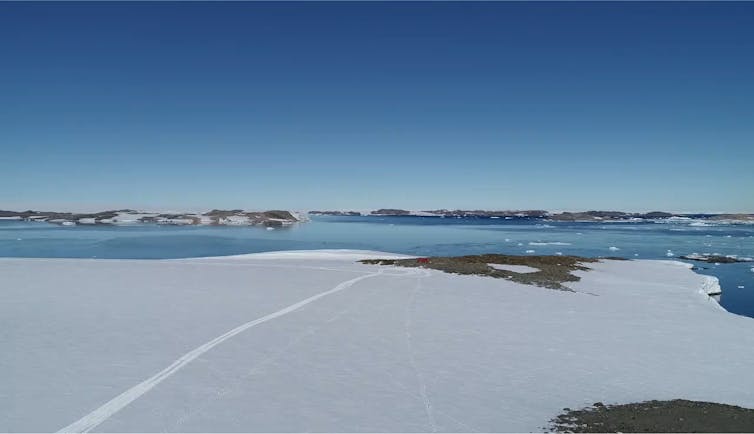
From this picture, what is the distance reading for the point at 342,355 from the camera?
9531 millimetres

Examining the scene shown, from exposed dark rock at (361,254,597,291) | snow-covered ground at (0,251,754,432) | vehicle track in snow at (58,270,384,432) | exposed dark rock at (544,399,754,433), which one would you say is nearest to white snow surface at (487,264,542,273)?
exposed dark rock at (361,254,597,291)

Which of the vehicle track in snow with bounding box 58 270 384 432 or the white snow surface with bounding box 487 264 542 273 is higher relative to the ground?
the white snow surface with bounding box 487 264 542 273

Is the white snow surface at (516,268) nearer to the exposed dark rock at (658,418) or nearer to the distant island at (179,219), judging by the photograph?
the exposed dark rock at (658,418)

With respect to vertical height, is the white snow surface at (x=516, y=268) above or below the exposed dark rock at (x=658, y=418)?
above

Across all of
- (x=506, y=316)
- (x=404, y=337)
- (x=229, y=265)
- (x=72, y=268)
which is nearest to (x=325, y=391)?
(x=404, y=337)

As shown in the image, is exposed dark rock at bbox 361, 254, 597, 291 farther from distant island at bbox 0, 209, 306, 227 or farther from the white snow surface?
distant island at bbox 0, 209, 306, 227

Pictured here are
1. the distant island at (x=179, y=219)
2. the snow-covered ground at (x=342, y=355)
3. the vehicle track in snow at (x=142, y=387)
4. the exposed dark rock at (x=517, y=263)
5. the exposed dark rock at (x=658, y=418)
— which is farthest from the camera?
the distant island at (x=179, y=219)

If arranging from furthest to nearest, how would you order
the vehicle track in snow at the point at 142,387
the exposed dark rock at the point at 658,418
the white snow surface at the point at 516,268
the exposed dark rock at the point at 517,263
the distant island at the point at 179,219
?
1. the distant island at the point at 179,219
2. the white snow surface at the point at 516,268
3. the exposed dark rock at the point at 517,263
4. the exposed dark rock at the point at 658,418
5. the vehicle track in snow at the point at 142,387

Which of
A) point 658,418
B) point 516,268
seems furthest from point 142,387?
point 516,268

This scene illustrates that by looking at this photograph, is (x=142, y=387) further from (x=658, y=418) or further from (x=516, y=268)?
(x=516, y=268)

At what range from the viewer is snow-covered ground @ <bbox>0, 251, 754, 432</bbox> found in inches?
267

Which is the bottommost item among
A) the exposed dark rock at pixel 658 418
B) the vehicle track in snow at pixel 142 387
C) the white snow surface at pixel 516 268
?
the exposed dark rock at pixel 658 418

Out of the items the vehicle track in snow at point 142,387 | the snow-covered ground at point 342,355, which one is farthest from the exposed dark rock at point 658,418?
the vehicle track in snow at point 142,387

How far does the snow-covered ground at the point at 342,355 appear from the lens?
677cm
